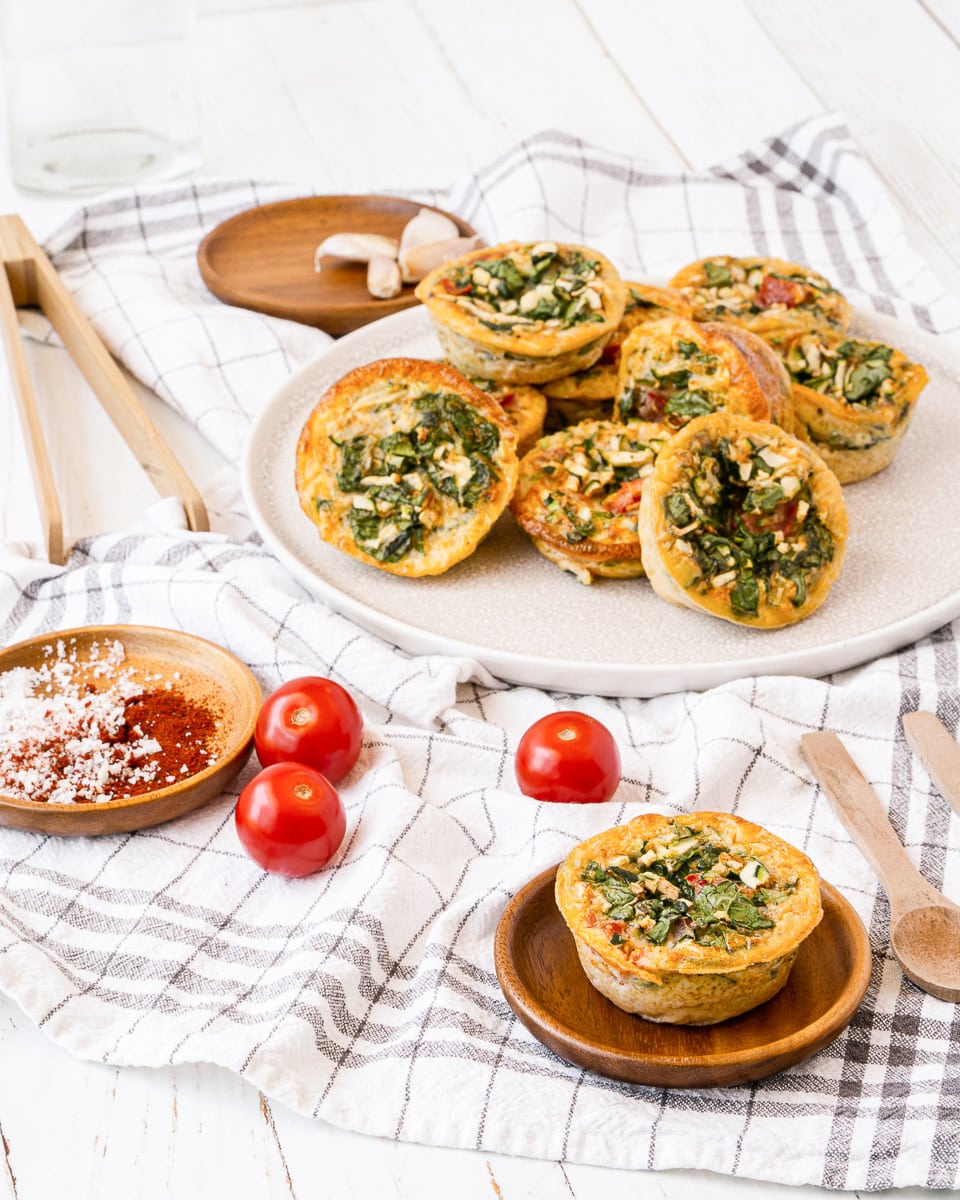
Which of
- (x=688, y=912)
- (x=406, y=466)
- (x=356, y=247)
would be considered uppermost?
(x=688, y=912)

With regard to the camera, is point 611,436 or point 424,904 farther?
point 611,436

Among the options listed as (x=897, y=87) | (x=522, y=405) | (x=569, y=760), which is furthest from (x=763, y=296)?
(x=897, y=87)

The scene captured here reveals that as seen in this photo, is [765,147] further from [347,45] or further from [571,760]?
[571,760]

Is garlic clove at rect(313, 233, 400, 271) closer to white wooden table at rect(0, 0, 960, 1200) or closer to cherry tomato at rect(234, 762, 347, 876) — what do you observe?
white wooden table at rect(0, 0, 960, 1200)

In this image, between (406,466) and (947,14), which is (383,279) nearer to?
(406,466)

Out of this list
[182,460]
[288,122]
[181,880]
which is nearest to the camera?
[181,880]

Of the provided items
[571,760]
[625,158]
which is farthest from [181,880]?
[625,158]

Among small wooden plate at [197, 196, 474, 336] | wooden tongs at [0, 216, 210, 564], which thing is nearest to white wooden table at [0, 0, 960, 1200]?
wooden tongs at [0, 216, 210, 564]
